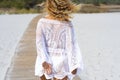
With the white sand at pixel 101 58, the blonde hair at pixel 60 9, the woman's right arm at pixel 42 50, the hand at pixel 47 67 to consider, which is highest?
the blonde hair at pixel 60 9

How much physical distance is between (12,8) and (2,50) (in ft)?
99.4

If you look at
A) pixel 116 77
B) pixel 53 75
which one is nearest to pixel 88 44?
pixel 116 77

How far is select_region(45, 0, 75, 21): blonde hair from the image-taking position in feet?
12.0

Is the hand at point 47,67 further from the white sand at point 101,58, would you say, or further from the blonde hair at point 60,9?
the white sand at point 101,58

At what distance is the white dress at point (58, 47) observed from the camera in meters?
3.69

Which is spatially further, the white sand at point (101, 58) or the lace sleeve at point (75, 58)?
the white sand at point (101, 58)

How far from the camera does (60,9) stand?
3.68 metres

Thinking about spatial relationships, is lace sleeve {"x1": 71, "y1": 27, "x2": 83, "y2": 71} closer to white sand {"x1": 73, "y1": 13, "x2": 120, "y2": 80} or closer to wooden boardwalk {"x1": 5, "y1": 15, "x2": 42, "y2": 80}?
wooden boardwalk {"x1": 5, "y1": 15, "x2": 42, "y2": 80}

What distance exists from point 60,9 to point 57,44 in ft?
1.06

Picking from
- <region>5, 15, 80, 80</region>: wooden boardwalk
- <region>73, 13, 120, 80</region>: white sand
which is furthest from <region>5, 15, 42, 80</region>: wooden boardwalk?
<region>73, 13, 120, 80</region>: white sand

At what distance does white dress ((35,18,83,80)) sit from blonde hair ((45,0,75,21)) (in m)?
0.05

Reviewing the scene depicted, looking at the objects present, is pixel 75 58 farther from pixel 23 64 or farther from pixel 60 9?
pixel 23 64

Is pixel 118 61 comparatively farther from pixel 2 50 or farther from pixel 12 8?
pixel 12 8

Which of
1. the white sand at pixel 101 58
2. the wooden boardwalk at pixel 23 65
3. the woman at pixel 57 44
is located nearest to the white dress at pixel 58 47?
the woman at pixel 57 44
